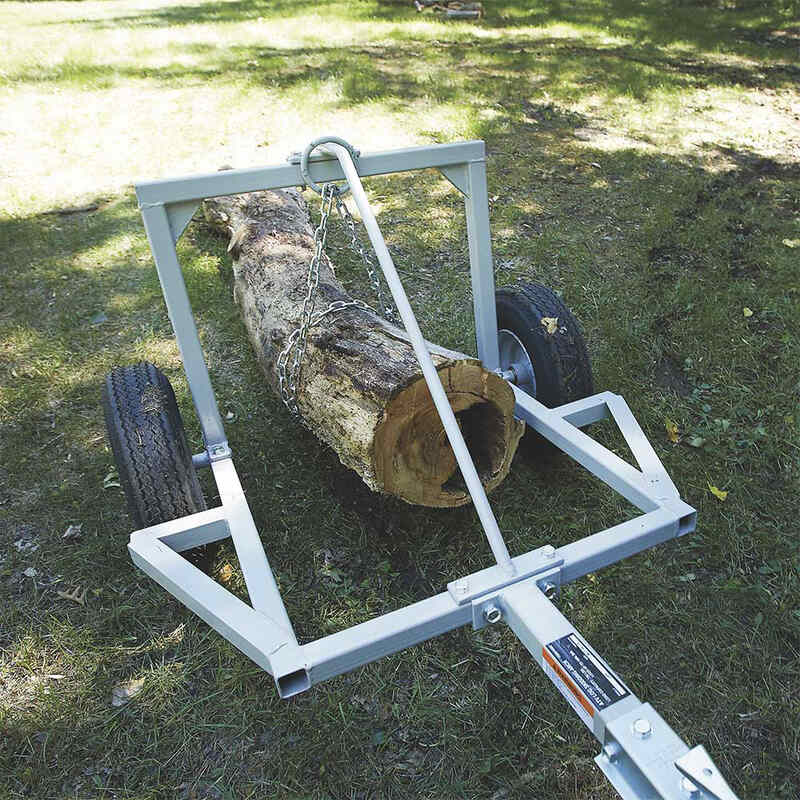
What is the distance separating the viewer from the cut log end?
2.60 metres

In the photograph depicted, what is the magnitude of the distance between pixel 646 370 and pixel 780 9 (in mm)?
11490

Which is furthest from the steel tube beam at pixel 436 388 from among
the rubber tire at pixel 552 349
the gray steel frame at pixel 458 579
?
the rubber tire at pixel 552 349

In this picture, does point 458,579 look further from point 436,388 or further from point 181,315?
point 181,315

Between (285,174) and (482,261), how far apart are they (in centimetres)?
88

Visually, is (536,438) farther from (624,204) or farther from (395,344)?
(624,204)

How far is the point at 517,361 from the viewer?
3.43 meters

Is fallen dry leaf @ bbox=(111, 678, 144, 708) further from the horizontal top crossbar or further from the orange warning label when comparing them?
the horizontal top crossbar

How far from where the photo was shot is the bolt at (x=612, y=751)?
1.55 meters

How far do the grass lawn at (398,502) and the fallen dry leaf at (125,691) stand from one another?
1.5 inches

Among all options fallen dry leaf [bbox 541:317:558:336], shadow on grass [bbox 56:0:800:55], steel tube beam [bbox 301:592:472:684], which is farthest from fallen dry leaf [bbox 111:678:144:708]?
shadow on grass [bbox 56:0:800:55]

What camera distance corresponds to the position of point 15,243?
543 centimetres

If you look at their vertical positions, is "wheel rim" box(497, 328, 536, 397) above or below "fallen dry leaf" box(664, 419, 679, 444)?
above

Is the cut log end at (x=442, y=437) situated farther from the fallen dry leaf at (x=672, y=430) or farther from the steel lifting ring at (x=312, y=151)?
the fallen dry leaf at (x=672, y=430)

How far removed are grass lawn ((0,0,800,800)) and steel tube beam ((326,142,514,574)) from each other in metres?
0.71
